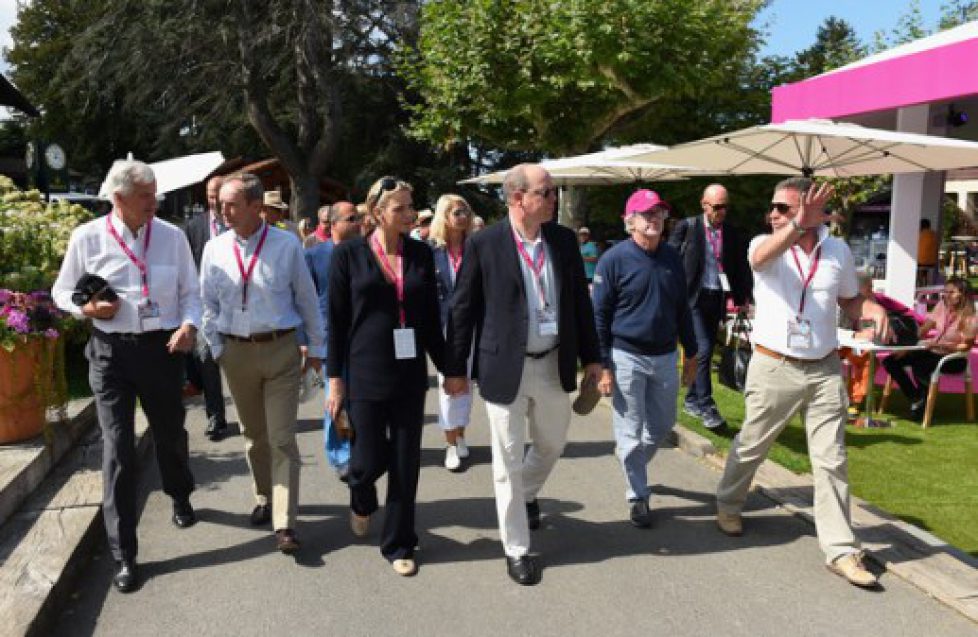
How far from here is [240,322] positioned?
4.50 m

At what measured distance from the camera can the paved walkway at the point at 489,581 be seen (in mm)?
3699

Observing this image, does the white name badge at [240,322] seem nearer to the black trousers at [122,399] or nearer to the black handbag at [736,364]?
the black trousers at [122,399]

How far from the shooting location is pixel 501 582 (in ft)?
13.6

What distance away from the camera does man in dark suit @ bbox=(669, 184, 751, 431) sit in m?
7.20

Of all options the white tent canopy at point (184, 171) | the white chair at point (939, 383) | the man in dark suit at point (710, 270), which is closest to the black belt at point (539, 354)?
the man in dark suit at point (710, 270)

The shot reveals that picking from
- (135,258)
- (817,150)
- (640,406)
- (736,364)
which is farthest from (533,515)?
(817,150)

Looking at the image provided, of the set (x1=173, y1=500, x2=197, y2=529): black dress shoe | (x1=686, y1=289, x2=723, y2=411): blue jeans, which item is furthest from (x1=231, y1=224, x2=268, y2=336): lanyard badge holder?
(x1=686, y1=289, x2=723, y2=411): blue jeans

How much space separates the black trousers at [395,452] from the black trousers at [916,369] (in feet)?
19.4

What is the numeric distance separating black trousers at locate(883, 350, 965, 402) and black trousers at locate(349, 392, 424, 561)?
19.4 ft

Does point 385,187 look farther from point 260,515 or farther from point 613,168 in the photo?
point 613,168

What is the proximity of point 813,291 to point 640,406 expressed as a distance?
1245 millimetres

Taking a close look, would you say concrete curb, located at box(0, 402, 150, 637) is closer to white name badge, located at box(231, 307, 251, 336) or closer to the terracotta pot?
the terracotta pot

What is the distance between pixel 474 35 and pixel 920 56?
8492 mm

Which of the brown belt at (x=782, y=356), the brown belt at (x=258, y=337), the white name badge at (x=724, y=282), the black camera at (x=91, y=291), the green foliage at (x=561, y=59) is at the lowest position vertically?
the brown belt at (x=782, y=356)
